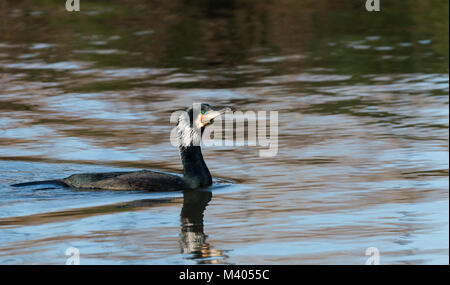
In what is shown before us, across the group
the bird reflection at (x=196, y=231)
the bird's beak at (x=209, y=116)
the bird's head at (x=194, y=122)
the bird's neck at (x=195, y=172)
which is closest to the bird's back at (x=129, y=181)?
the bird's neck at (x=195, y=172)

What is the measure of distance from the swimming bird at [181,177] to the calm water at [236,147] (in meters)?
0.16

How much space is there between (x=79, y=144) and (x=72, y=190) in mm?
2535

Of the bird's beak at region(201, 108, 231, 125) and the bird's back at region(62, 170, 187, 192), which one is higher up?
the bird's beak at region(201, 108, 231, 125)

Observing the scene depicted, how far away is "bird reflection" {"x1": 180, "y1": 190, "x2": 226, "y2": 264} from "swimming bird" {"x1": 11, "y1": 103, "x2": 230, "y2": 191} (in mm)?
202

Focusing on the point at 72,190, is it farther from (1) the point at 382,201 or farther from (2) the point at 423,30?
(2) the point at 423,30

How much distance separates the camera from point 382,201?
34.5 ft

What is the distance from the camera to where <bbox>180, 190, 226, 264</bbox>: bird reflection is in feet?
28.0

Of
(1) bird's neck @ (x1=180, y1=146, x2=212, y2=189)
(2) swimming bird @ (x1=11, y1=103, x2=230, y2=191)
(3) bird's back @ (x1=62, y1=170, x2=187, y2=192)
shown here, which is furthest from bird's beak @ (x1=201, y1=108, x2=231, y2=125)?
(3) bird's back @ (x1=62, y1=170, x2=187, y2=192)

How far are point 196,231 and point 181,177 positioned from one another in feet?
6.73

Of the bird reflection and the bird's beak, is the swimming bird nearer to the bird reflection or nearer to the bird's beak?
the bird's beak

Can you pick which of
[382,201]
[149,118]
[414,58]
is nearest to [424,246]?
[382,201]

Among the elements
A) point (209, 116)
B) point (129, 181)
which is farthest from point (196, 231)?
point (209, 116)

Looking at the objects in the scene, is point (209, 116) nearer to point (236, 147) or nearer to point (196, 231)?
point (196, 231)

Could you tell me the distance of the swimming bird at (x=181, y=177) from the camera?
36.8ft
